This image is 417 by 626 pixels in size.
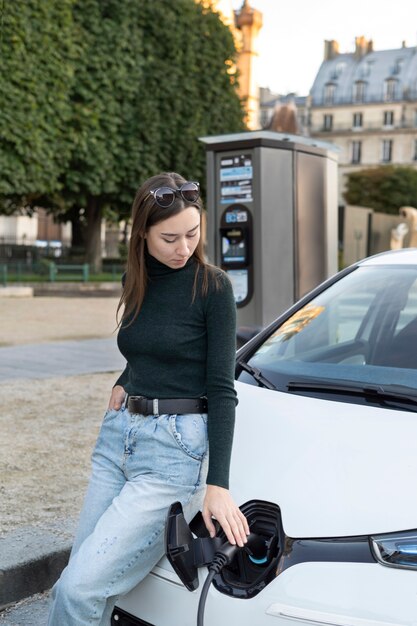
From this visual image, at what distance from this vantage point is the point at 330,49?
106562 mm

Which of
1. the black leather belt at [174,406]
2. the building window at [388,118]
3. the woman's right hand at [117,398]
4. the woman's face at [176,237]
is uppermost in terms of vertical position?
the building window at [388,118]

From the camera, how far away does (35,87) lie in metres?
24.7

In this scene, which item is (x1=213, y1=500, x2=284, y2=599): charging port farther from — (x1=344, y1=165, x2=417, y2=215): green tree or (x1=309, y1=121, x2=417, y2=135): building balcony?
(x1=309, y1=121, x2=417, y2=135): building balcony

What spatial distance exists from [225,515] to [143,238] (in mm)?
813

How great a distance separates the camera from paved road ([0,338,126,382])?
9672 mm

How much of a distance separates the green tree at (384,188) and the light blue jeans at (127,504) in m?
79.9

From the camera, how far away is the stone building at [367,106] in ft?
318

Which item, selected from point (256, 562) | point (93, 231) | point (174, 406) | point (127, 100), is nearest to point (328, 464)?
point (256, 562)

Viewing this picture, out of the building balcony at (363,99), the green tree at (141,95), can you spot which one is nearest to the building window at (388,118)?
the building balcony at (363,99)

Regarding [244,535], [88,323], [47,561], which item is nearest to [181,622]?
[244,535]

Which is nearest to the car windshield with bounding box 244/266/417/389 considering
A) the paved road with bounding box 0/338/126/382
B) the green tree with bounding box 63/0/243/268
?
the paved road with bounding box 0/338/126/382

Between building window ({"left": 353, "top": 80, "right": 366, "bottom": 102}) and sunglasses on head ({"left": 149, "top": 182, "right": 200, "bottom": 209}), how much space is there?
102 meters

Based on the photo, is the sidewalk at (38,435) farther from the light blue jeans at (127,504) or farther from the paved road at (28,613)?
the light blue jeans at (127,504)

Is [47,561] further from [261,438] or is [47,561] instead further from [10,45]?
[10,45]
